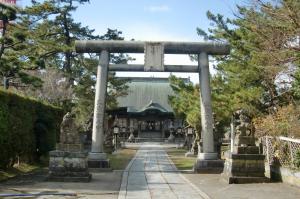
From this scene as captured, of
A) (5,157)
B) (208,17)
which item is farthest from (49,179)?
(208,17)

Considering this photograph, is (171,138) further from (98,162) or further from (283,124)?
(283,124)

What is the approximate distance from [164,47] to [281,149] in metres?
7.12

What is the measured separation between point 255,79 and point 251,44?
5.69ft

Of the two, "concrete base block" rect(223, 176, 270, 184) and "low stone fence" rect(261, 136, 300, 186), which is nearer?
"low stone fence" rect(261, 136, 300, 186)

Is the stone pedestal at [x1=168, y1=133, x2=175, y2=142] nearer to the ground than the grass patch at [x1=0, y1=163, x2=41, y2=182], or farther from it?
farther from it

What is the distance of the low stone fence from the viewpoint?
1325cm

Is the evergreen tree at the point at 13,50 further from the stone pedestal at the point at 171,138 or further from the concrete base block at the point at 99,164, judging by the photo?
the stone pedestal at the point at 171,138

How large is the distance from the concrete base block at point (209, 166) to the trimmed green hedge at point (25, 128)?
22.8 feet

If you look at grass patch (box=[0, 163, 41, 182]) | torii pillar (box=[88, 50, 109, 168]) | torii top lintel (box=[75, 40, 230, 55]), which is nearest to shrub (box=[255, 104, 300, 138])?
torii top lintel (box=[75, 40, 230, 55])

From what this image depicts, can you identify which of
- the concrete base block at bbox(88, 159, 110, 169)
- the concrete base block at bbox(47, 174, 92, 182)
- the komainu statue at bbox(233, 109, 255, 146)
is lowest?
the concrete base block at bbox(47, 174, 92, 182)

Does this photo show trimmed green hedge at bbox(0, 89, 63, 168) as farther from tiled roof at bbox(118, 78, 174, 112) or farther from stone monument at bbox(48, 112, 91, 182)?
tiled roof at bbox(118, 78, 174, 112)

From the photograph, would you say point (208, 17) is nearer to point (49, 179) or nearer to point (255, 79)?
point (255, 79)

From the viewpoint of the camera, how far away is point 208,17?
24.9 m

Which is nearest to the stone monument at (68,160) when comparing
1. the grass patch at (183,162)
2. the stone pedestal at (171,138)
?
the grass patch at (183,162)
